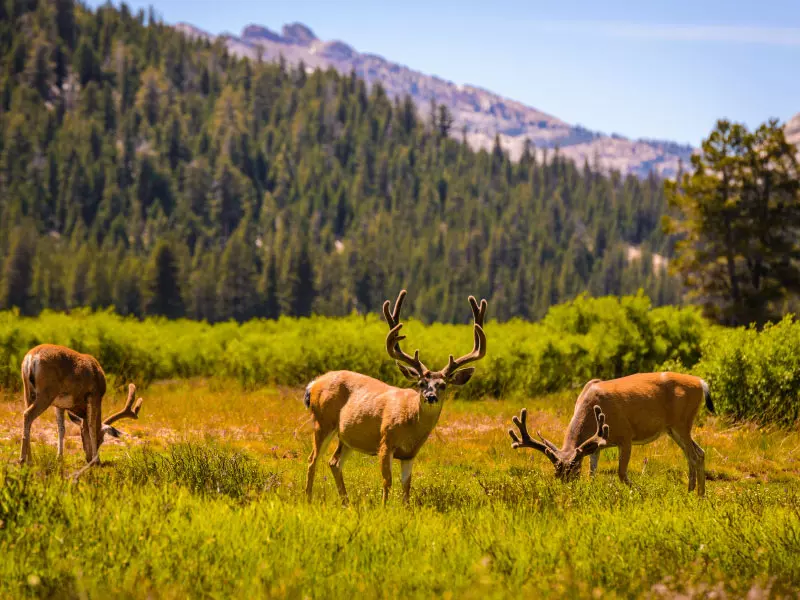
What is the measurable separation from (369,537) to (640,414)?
6.25 metres

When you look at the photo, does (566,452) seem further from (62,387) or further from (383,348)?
(383,348)

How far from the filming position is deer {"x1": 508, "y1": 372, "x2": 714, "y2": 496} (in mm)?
11531

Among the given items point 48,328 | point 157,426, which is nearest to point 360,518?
point 157,426

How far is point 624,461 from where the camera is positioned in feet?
38.1

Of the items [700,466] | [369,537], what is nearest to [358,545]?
[369,537]

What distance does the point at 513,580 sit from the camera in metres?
6.48

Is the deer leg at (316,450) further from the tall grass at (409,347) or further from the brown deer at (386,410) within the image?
the tall grass at (409,347)

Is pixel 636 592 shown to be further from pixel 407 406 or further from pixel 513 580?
pixel 407 406

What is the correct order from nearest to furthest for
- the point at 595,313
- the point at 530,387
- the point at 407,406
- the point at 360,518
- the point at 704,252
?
the point at 360,518 < the point at 407,406 < the point at 530,387 < the point at 595,313 < the point at 704,252

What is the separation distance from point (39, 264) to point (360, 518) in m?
130

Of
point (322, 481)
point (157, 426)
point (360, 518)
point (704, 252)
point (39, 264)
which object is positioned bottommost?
point (39, 264)

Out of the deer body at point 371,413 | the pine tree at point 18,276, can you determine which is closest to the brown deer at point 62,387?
the deer body at point 371,413

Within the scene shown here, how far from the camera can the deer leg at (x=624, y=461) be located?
11383 mm

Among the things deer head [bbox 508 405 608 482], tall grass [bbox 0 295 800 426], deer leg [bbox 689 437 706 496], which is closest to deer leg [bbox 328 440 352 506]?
deer head [bbox 508 405 608 482]
